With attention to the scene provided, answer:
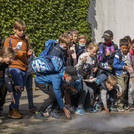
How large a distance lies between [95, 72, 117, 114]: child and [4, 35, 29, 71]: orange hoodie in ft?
5.97

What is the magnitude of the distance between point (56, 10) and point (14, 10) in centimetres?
191

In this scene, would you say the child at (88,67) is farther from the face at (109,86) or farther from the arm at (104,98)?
the face at (109,86)

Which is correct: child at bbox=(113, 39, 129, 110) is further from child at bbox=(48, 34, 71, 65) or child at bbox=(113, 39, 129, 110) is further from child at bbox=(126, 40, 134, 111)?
child at bbox=(48, 34, 71, 65)

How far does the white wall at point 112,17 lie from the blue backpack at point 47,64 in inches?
350

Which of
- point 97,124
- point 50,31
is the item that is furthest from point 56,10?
point 97,124

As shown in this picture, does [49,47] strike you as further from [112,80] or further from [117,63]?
[117,63]

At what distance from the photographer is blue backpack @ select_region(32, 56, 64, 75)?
5.67 meters

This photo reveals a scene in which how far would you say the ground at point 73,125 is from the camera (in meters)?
4.81

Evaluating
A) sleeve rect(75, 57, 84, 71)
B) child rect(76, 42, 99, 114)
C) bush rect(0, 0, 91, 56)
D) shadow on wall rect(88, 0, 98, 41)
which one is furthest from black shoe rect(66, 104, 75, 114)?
shadow on wall rect(88, 0, 98, 41)

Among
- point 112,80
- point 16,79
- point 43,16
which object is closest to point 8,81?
point 16,79

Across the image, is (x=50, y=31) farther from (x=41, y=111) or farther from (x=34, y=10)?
(x=41, y=111)

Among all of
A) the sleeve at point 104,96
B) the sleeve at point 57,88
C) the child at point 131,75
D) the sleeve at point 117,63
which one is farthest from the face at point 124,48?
the sleeve at point 57,88

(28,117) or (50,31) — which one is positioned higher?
(50,31)

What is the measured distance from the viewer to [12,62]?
5.91 meters
